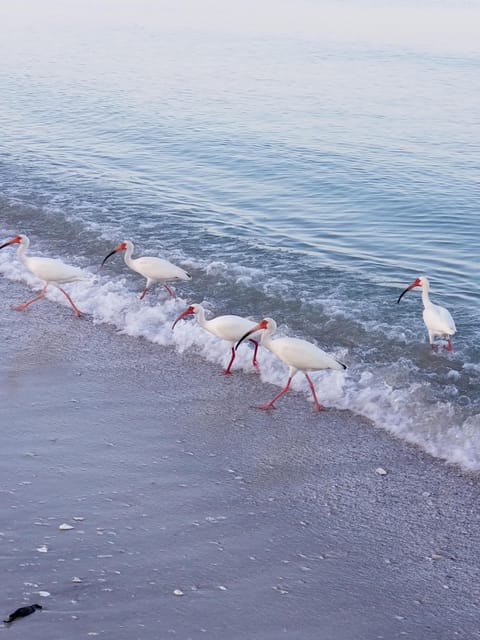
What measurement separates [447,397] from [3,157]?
14292mm

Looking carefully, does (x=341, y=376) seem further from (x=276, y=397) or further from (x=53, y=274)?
(x=53, y=274)

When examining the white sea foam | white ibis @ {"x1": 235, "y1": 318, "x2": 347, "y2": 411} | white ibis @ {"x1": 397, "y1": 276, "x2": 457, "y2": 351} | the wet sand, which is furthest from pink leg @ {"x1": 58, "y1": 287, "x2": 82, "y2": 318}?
white ibis @ {"x1": 397, "y1": 276, "x2": 457, "y2": 351}

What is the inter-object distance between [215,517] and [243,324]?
11.2 feet

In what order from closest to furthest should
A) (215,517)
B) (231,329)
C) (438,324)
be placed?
1. (215,517)
2. (231,329)
3. (438,324)

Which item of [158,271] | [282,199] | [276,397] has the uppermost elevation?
[158,271]

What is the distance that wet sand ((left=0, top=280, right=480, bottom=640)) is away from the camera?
5.75 metres

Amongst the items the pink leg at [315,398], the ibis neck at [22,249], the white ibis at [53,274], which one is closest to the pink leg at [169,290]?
the white ibis at [53,274]

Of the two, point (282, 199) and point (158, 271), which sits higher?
point (158, 271)

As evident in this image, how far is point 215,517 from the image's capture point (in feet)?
22.5

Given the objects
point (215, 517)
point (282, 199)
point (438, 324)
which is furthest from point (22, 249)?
point (282, 199)

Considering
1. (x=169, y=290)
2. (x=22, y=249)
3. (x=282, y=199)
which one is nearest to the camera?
(x=169, y=290)

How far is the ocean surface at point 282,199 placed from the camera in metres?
10.3

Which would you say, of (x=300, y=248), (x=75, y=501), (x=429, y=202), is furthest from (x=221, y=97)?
(x=75, y=501)

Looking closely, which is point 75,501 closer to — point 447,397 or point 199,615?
point 199,615
